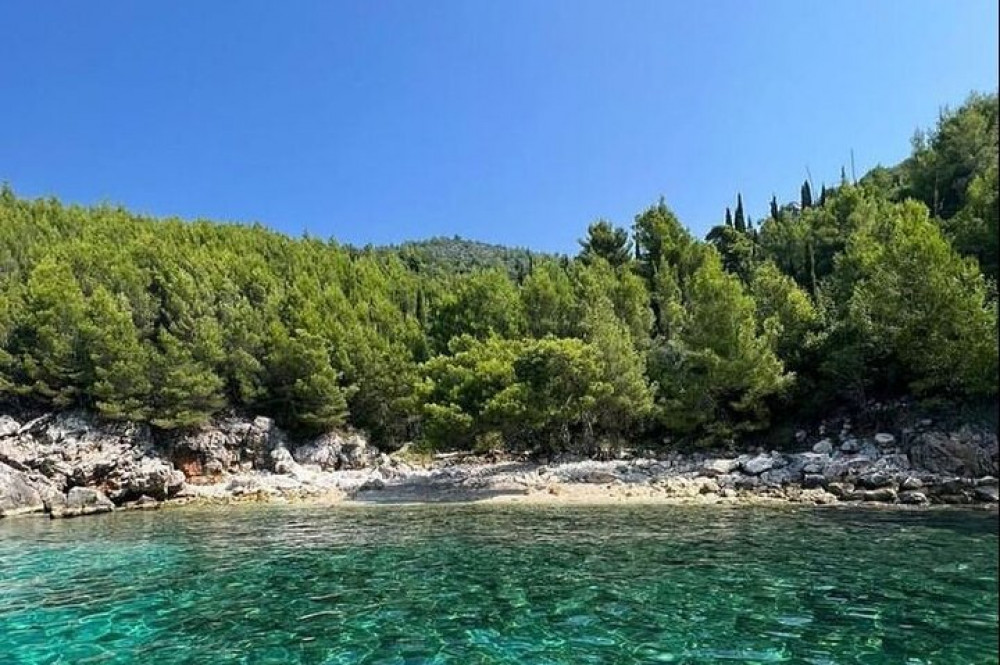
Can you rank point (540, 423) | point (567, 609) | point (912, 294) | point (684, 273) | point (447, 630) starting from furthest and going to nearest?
point (684, 273) < point (540, 423) < point (912, 294) < point (567, 609) < point (447, 630)

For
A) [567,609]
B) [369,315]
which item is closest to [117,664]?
[567,609]

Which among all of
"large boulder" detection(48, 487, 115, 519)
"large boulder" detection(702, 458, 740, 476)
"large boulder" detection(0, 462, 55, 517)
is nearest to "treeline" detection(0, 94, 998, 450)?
"large boulder" detection(702, 458, 740, 476)

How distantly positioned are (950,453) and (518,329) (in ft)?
86.7

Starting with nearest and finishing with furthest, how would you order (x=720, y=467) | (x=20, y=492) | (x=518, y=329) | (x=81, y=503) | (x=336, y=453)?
(x=720, y=467) → (x=81, y=503) → (x=20, y=492) → (x=336, y=453) → (x=518, y=329)

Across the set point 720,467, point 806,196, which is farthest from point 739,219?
point 720,467

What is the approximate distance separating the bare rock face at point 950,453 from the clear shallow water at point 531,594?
538 cm

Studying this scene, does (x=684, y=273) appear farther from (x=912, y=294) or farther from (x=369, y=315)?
(x=912, y=294)

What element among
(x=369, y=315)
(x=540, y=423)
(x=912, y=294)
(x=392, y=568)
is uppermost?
(x=369, y=315)

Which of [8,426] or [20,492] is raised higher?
[8,426]

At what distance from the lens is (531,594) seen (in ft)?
36.7

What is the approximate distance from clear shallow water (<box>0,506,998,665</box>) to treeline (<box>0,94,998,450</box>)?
4.80 meters

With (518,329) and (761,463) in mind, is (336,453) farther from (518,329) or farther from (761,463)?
(761,463)

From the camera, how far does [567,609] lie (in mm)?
10117

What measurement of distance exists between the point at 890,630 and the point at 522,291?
36614 mm
